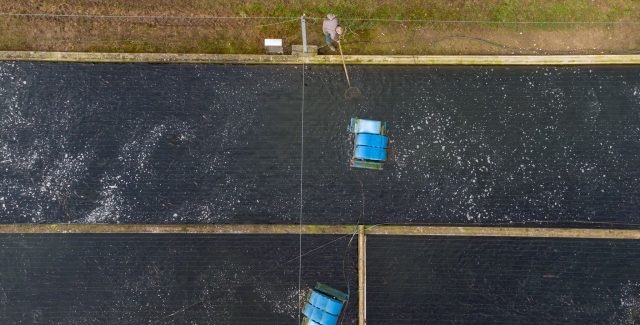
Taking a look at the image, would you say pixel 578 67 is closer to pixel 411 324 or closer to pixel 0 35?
pixel 411 324

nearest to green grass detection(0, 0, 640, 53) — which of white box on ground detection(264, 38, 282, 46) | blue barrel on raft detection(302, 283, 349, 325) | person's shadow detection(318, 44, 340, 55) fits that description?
person's shadow detection(318, 44, 340, 55)

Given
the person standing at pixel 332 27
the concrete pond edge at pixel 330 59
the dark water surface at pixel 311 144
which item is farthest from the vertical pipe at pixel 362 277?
the person standing at pixel 332 27

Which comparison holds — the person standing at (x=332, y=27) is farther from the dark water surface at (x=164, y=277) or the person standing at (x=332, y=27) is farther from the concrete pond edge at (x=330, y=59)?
the dark water surface at (x=164, y=277)

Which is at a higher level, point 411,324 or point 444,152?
point 444,152

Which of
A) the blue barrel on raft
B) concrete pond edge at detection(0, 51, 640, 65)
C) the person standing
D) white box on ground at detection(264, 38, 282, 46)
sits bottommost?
the blue barrel on raft

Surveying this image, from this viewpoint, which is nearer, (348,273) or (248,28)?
(348,273)

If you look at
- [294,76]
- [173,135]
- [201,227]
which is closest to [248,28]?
[294,76]

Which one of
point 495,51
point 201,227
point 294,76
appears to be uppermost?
point 495,51

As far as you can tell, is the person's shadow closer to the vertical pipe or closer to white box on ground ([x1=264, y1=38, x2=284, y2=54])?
white box on ground ([x1=264, y1=38, x2=284, y2=54])
